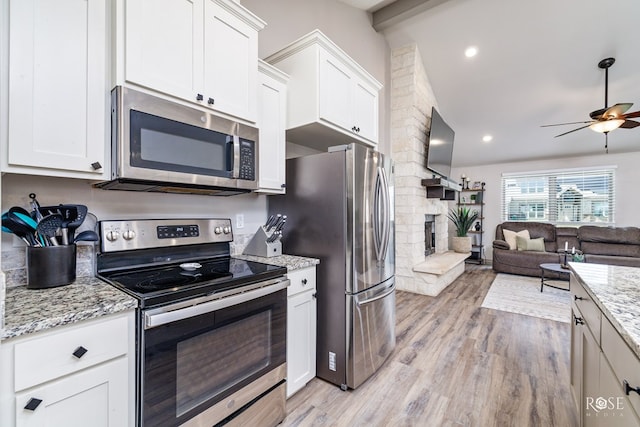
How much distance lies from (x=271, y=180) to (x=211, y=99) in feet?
2.16

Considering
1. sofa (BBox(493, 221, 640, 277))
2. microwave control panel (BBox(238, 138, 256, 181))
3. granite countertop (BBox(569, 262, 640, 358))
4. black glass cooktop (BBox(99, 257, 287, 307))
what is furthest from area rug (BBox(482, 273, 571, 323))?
microwave control panel (BBox(238, 138, 256, 181))

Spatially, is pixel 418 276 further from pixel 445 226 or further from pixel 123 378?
pixel 123 378

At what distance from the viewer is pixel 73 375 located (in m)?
0.93

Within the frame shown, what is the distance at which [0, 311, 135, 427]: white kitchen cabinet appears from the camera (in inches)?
33.0

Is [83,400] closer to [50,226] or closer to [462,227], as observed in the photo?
[50,226]

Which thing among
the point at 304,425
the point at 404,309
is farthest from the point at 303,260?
the point at 404,309

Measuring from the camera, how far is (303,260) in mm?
1921

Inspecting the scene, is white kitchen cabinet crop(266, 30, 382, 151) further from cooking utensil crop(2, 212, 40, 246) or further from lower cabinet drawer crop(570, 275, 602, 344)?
lower cabinet drawer crop(570, 275, 602, 344)

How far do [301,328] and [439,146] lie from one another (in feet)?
13.4

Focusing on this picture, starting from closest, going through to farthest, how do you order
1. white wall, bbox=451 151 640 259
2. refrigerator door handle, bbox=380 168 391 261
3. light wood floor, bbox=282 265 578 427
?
light wood floor, bbox=282 265 578 427 < refrigerator door handle, bbox=380 168 391 261 < white wall, bbox=451 151 640 259

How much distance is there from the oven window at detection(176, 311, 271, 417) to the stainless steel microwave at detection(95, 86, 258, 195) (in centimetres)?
76

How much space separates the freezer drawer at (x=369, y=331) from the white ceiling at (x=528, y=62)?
141 inches

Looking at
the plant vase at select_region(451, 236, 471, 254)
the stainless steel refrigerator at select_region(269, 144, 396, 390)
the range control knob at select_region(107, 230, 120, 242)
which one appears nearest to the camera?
the range control knob at select_region(107, 230, 120, 242)

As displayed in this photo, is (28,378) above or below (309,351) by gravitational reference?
above
